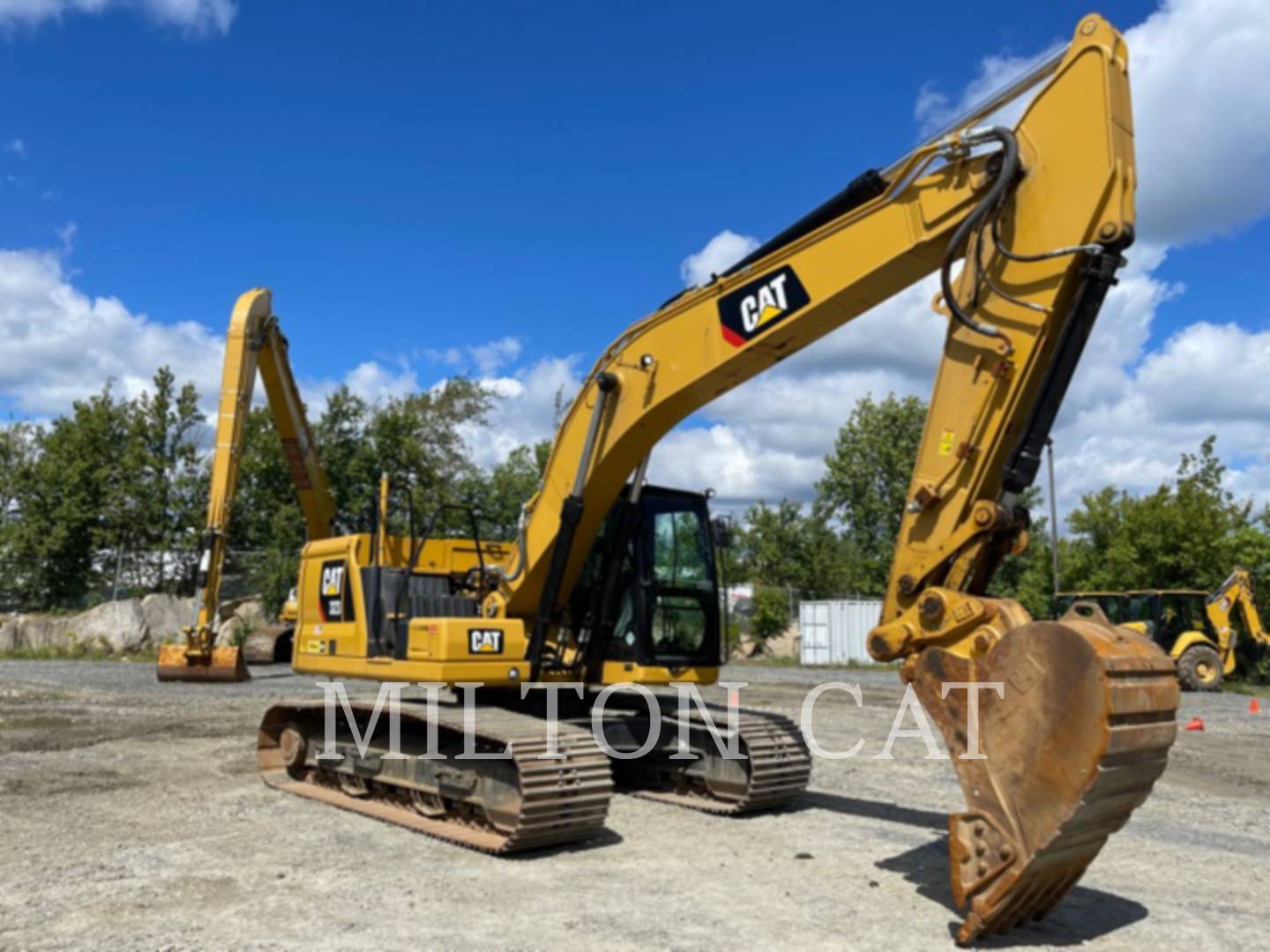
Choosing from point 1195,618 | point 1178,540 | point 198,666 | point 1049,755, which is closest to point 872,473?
point 1178,540

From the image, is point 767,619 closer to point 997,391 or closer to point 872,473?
point 872,473

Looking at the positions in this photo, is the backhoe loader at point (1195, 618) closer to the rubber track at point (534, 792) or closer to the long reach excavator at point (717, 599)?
the long reach excavator at point (717, 599)

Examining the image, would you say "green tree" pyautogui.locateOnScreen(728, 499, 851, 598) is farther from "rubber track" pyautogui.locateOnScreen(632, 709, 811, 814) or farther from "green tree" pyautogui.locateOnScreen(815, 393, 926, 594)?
"rubber track" pyautogui.locateOnScreen(632, 709, 811, 814)

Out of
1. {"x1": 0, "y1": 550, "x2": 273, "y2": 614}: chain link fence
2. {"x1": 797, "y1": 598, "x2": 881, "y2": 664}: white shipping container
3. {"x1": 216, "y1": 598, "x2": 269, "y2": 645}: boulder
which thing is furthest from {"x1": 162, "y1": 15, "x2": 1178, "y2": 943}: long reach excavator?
{"x1": 797, "y1": 598, "x2": 881, "y2": 664}: white shipping container

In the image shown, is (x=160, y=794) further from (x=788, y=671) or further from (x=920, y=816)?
(x=788, y=671)

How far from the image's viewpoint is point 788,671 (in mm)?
27578

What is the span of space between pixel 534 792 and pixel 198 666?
12.0m

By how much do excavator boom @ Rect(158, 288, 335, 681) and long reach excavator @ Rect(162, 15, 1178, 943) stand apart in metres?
5.40

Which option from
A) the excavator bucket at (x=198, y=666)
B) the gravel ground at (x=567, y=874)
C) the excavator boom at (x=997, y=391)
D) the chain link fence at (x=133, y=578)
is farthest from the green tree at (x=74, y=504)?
the excavator boom at (x=997, y=391)

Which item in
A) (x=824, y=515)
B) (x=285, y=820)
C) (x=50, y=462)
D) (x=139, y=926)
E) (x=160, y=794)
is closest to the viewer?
(x=139, y=926)

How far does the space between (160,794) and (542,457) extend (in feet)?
103

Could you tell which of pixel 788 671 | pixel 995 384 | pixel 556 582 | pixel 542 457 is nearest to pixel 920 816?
pixel 556 582

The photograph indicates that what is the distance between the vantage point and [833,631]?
107ft

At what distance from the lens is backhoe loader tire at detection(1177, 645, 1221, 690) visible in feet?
78.5
